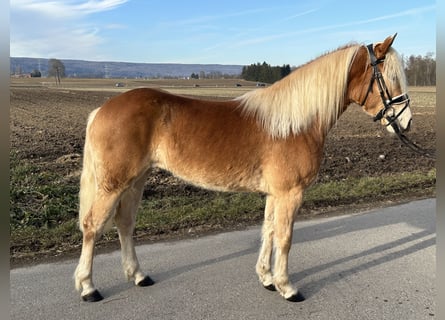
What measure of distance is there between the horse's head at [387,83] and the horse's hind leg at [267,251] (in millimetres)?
1318

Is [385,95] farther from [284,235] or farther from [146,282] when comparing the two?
[146,282]

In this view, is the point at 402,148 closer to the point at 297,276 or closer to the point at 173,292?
the point at 297,276

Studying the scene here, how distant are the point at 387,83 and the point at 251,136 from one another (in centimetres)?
128

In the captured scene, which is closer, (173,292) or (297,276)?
(173,292)

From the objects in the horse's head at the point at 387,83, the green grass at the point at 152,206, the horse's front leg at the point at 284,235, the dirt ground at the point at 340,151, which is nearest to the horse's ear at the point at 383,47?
the horse's head at the point at 387,83

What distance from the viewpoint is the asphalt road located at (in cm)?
326

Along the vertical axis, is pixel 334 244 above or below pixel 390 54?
below

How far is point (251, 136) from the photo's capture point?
11.6ft

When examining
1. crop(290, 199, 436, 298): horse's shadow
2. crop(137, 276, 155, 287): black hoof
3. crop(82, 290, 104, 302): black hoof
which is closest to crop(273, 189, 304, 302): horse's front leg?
crop(290, 199, 436, 298): horse's shadow

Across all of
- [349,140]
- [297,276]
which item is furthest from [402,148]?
[297,276]

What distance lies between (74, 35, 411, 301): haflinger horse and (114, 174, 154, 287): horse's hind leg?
29cm

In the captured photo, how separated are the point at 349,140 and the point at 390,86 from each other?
29.9ft

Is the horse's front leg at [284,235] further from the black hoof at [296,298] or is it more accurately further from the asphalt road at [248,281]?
the asphalt road at [248,281]

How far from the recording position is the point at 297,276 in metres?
4.00
